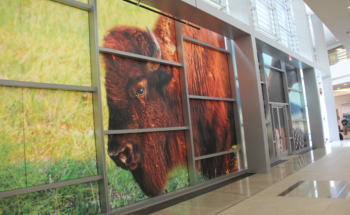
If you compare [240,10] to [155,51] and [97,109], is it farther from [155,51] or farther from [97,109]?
[97,109]

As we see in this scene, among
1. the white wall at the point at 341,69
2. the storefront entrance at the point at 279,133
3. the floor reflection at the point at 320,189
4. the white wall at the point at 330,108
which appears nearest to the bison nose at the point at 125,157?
the floor reflection at the point at 320,189

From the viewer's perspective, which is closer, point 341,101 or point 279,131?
point 279,131

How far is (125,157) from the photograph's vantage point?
5.86 metres

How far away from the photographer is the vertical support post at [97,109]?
5.14 metres

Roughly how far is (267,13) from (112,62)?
8.54 meters

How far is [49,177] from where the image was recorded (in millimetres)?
4637

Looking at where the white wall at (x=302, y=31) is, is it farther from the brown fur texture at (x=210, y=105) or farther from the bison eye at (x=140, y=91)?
the bison eye at (x=140, y=91)

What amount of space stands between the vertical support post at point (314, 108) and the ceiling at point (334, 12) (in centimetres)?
321

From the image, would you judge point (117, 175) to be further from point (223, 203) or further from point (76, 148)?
point (223, 203)

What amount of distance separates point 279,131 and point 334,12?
507 centimetres

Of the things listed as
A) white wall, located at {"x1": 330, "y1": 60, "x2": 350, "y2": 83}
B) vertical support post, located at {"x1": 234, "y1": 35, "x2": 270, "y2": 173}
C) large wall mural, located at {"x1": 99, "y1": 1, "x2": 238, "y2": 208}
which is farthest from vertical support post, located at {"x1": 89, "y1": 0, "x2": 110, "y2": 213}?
white wall, located at {"x1": 330, "y1": 60, "x2": 350, "y2": 83}

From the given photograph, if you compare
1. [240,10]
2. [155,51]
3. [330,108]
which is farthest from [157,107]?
[330,108]

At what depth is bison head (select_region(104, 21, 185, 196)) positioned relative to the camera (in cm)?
588

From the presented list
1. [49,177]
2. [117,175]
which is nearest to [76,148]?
[49,177]
